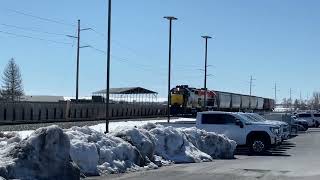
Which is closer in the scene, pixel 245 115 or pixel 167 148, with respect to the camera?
pixel 167 148

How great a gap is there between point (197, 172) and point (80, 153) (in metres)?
3.46

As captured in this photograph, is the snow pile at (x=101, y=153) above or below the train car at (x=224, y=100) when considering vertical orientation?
below

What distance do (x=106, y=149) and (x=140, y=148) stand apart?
1829mm

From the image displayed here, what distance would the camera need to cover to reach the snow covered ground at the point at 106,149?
1451 centimetres

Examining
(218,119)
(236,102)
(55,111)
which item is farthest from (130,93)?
(218,119)

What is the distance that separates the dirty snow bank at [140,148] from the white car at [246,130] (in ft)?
8.44

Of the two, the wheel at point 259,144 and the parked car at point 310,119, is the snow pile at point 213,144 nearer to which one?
the wheel at point 259,144

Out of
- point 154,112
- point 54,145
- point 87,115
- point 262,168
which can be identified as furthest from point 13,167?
point 154,112

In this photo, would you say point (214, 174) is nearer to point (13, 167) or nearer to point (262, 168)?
point (262, 168)

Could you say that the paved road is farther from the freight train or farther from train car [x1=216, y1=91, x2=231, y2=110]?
train car [x1=216, y1=91, x2=231, y2=110]

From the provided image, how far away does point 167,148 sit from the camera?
21.5 meters

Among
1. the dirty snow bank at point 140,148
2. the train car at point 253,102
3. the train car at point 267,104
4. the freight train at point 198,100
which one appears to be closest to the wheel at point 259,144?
the dirty snow bank at point 140,148

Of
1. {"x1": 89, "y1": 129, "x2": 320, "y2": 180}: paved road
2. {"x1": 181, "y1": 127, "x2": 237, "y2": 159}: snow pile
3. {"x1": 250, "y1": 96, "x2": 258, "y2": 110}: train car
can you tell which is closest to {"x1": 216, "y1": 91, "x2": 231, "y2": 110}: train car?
{"x1": 250, "y1": 96, "x2": 258, "y2": 110}: train car

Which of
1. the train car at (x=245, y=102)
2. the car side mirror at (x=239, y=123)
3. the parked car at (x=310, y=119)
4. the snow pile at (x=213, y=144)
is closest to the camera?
the snow pile at (x=213, y=144)
